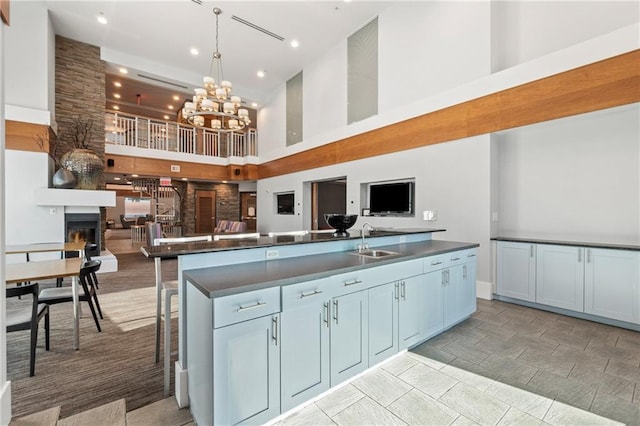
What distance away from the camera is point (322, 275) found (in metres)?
1.96

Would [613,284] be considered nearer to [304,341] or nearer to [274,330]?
[304,341]

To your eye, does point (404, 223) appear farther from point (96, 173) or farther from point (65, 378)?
point (96, 173)

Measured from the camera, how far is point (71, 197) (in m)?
5.70

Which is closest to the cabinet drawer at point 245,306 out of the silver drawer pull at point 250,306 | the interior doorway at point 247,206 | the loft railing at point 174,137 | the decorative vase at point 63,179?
the silver drawer pull at point 250,306

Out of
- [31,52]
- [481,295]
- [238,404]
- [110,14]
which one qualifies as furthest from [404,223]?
[31,52]

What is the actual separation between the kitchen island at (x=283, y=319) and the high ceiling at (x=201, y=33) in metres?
5.66

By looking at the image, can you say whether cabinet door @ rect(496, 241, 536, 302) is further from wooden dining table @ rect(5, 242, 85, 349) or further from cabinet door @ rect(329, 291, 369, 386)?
wooden dining table @ rect(5, 242, 85, 349)

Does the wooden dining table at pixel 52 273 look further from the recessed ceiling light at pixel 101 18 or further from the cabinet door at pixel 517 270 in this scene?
the recessed ceiling light at pixel 101 18

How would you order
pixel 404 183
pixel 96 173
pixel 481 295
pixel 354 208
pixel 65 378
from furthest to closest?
pixel 354 208
pixel 96 173
pixel 404 183
pixel 481 295
pixel 65 378

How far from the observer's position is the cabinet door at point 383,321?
2.31 metres

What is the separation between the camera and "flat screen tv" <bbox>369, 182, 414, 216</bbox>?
5586mm

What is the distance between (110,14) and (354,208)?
6.71 meters

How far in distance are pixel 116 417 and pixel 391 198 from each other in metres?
5.19

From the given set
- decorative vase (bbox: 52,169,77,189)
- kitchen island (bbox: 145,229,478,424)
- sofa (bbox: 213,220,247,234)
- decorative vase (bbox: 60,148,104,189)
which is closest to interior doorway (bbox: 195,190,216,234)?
sofa (bbox: 213,220,247,234)
